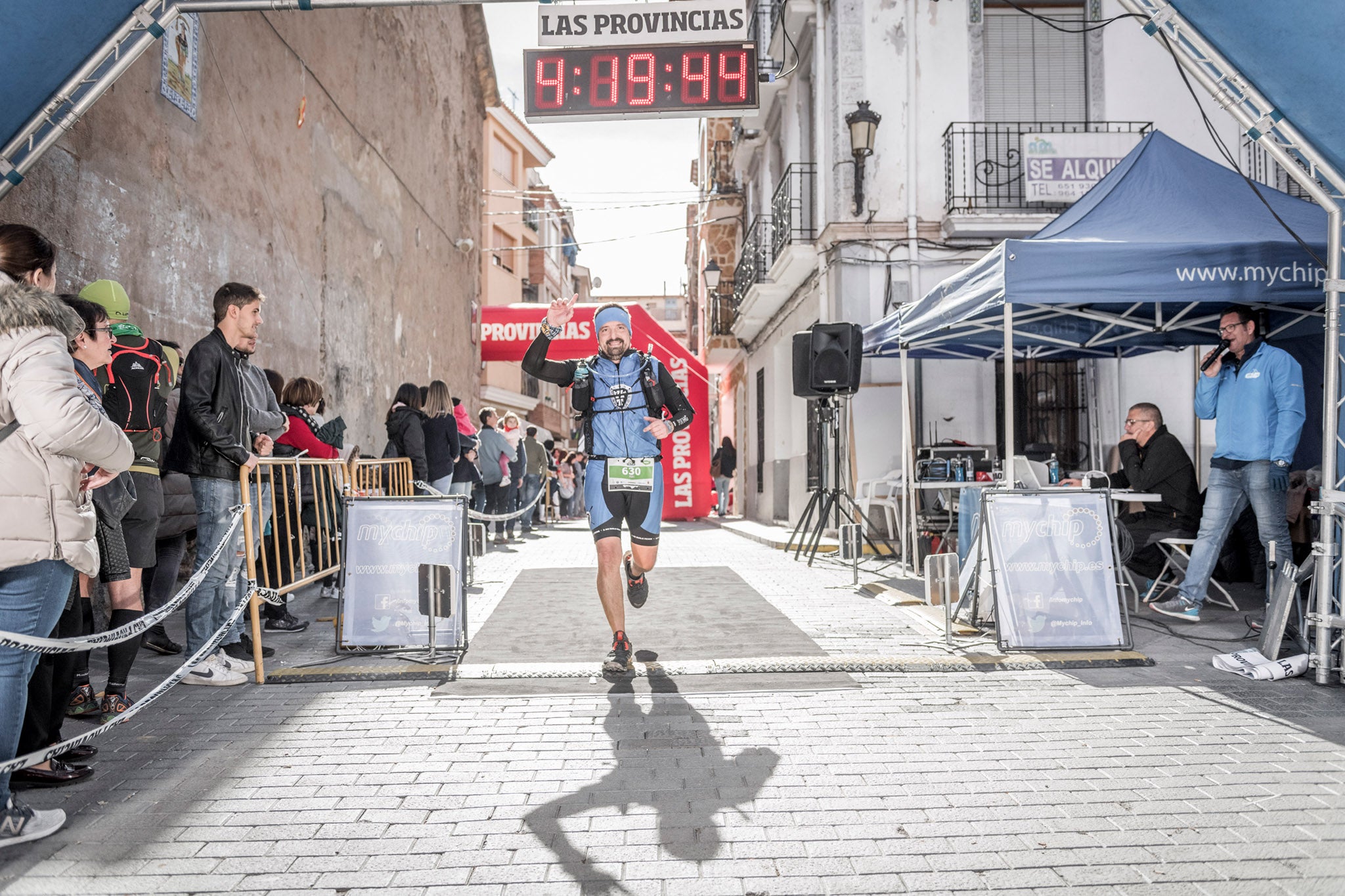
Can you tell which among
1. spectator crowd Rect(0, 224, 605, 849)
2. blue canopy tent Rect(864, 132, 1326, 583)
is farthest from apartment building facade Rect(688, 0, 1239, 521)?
spectator crowd Rect(0, 224, 605, 849)

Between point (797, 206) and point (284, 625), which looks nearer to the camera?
point (284, 625)

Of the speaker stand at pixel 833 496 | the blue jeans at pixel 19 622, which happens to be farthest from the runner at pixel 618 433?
the speaker stand at pixel 833 496

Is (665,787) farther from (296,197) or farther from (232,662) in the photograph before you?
(296,197)

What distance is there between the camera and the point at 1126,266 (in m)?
6.72

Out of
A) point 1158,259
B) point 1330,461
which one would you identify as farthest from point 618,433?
point 1158,259

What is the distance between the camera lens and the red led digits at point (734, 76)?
859 centimetres

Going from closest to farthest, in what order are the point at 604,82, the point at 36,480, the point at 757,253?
the point at 36,480, the point at 604,82, the point at 757,253

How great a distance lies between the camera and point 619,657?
5289mm

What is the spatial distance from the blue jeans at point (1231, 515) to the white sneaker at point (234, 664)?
6.02 meters

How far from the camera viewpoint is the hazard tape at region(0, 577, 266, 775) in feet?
10.0

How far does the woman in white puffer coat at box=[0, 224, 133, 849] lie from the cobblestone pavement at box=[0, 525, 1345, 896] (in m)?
0.38

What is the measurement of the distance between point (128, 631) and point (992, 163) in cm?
1258

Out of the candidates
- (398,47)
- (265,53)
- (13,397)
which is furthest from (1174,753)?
(398,47)

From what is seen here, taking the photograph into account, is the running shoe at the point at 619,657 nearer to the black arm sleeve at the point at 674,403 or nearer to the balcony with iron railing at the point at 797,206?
the black arm sleeve at the point at 674,403
